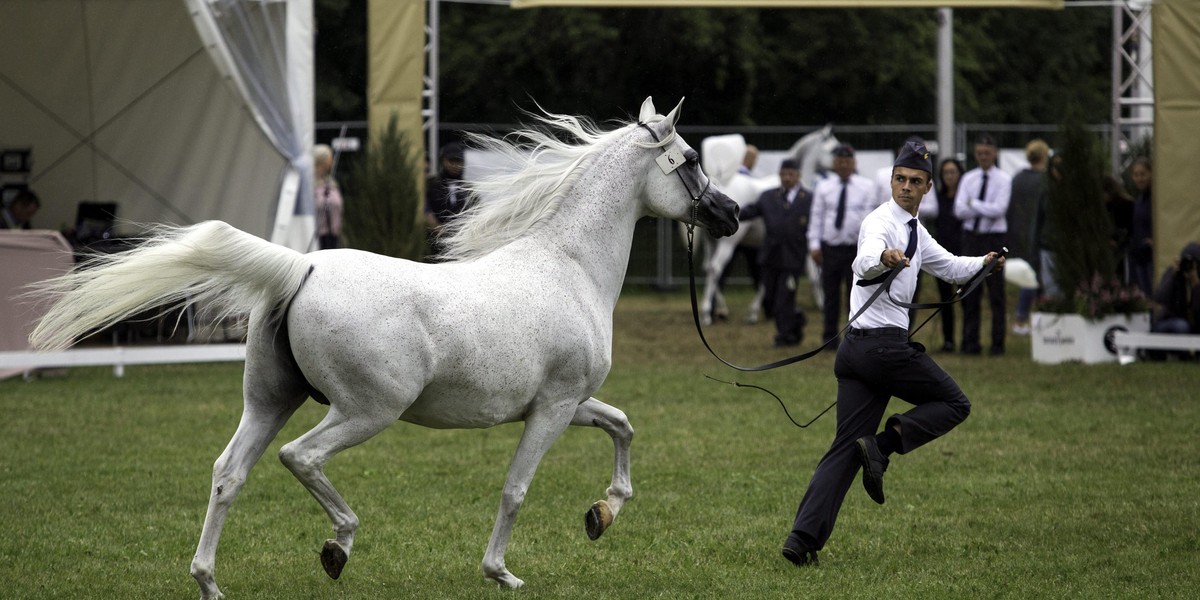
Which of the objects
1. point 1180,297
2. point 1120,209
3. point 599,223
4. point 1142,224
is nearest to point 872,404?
point 599,223

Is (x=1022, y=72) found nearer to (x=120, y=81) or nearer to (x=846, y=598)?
(x=120, y=81)

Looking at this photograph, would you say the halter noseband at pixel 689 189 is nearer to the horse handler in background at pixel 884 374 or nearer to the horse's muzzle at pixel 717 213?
the horse's muzzle at pixel 717 213

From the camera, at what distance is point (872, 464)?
239 inches

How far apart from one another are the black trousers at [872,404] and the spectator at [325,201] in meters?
10.8

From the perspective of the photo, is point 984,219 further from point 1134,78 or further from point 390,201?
point 390,201

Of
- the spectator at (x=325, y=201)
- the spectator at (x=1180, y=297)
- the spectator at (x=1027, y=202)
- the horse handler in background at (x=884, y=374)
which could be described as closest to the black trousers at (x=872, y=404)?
the horse handler in background at (x=884, y=374)

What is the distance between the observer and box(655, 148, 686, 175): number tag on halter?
613cm

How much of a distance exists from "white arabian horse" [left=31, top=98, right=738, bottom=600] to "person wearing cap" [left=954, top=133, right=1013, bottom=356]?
8934 mm

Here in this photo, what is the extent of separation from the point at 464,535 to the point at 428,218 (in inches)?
320

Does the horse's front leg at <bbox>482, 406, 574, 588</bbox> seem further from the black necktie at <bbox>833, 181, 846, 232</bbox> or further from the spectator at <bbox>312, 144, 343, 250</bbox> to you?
the spectator at <bbox>312, 144, 343, 250</bbox>

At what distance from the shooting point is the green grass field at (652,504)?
237 inches

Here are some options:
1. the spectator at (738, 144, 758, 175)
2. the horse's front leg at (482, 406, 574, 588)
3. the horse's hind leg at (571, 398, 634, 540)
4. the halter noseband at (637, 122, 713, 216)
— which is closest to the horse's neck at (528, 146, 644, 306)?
the halter noseband at (637, 122, 713, 216)

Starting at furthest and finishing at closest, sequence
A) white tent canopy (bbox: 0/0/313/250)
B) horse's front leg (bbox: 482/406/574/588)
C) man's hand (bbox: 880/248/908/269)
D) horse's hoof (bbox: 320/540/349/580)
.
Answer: white tent canopy (bbox: 0/0/313/250), man's hand (bbox: 880/248/908/269), horse's front leg (bbox: 482/406/574/588), horse's hoof (bbox: 320/540/349/580)

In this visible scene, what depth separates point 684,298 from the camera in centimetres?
2361
